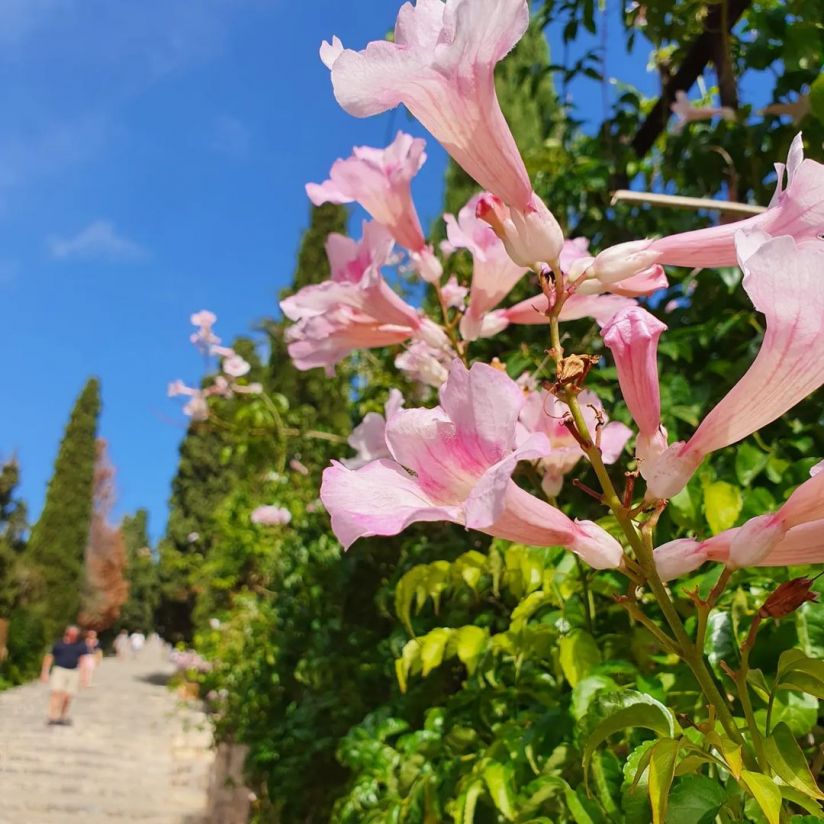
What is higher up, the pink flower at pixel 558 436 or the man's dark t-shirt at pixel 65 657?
the man's dark t-shirt at pixel 65 657

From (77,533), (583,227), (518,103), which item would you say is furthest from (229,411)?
(77,533)

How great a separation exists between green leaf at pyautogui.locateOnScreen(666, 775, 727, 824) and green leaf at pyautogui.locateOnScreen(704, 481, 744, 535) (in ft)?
1.52

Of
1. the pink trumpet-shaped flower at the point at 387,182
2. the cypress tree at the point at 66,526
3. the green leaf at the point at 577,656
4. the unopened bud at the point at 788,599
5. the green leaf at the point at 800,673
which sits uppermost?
the cypress tree at the point at 66,526

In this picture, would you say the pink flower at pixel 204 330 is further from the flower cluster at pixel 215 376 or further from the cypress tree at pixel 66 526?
the cypress tree at pixel 66 526

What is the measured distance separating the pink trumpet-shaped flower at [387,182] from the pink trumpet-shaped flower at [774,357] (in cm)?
58

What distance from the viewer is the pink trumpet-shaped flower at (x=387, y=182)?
3.39ft

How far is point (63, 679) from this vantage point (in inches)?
475

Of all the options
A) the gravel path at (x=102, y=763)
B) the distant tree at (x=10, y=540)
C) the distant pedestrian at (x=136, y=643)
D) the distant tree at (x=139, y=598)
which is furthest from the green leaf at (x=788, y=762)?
the distant tree at (x=139, y=598)

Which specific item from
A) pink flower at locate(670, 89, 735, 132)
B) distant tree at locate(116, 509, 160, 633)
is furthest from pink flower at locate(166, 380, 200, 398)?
distant tree at locate(116, 509, 160, 633)

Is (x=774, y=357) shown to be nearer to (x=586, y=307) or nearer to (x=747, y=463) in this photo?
(x=586, y=307)

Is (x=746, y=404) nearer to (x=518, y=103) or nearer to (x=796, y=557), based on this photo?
(x=796, y=557)

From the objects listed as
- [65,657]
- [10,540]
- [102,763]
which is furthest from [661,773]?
[10,540]

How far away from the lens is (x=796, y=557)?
60 cm

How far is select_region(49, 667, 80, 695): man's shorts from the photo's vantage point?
11.9 meters
